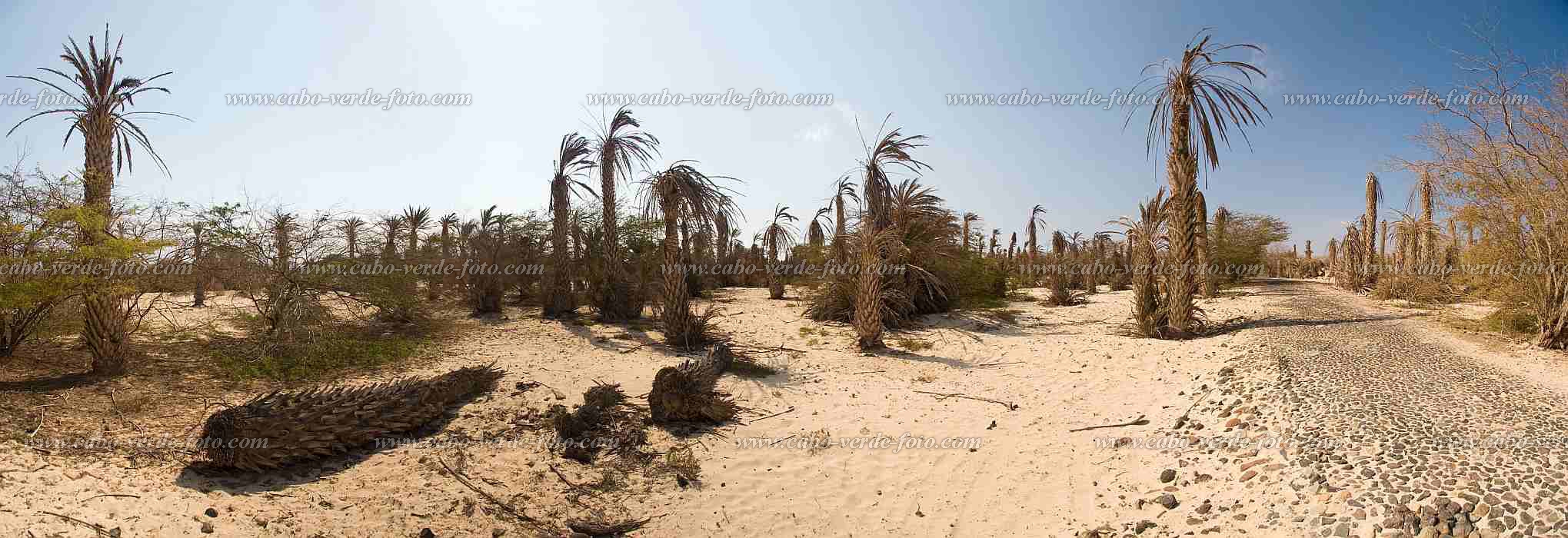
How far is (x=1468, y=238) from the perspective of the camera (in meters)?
10.9

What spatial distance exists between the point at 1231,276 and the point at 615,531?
27.0m

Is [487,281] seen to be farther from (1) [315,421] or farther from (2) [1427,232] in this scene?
(2) [1427,232]

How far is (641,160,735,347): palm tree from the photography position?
10523 millimetres

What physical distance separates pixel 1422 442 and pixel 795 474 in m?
4.56

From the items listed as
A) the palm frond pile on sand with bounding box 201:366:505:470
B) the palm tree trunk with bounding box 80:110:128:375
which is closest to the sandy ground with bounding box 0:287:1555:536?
the palm frond pile on sand with bounding box 201:366:505:470

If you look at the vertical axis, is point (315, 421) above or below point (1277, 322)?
below

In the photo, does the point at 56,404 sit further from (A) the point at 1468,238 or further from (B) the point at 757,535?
(A) the point at 1468,238

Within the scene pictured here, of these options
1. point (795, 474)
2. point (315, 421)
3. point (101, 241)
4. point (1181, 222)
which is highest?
point (1181, 222)

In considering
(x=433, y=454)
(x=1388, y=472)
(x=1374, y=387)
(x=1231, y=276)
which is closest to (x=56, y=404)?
(x=433, y=454)

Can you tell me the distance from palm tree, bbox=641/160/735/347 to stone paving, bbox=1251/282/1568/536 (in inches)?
319

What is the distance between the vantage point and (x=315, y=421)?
469cm

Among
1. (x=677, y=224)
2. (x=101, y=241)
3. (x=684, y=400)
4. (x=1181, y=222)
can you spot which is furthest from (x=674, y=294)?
(x=1181, y=222)

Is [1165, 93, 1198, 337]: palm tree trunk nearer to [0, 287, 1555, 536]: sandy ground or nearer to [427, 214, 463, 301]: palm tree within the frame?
[0, 287, 1555, 536]: sandy ground

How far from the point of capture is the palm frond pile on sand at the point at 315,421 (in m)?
4.23
